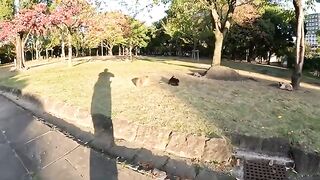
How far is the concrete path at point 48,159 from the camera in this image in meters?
5.59

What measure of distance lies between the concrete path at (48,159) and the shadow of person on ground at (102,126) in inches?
0.6

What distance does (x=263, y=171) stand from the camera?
5926mm

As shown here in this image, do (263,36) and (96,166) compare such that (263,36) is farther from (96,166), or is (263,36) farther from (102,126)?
(96,166)

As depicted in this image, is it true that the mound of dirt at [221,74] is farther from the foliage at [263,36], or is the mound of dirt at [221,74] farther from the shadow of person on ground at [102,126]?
the foliage at [263,36]

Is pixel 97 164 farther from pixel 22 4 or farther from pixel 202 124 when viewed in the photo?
pixel 22 4

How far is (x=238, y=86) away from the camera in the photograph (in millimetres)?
11797

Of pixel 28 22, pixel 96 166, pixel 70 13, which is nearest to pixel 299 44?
pixel 96 166

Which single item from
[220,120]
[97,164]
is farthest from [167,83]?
[97,164]

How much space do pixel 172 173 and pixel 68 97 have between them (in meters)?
5.02

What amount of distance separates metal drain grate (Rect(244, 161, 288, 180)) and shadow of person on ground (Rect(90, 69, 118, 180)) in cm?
199

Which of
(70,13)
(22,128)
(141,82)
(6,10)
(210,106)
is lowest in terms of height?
(22,128)

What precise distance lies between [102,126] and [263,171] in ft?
10.4

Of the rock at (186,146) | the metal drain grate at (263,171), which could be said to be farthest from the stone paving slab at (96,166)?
the metal drain grate at (263,171)

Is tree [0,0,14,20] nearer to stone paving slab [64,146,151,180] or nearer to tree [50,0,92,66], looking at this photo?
tree [50,0,92,66]
